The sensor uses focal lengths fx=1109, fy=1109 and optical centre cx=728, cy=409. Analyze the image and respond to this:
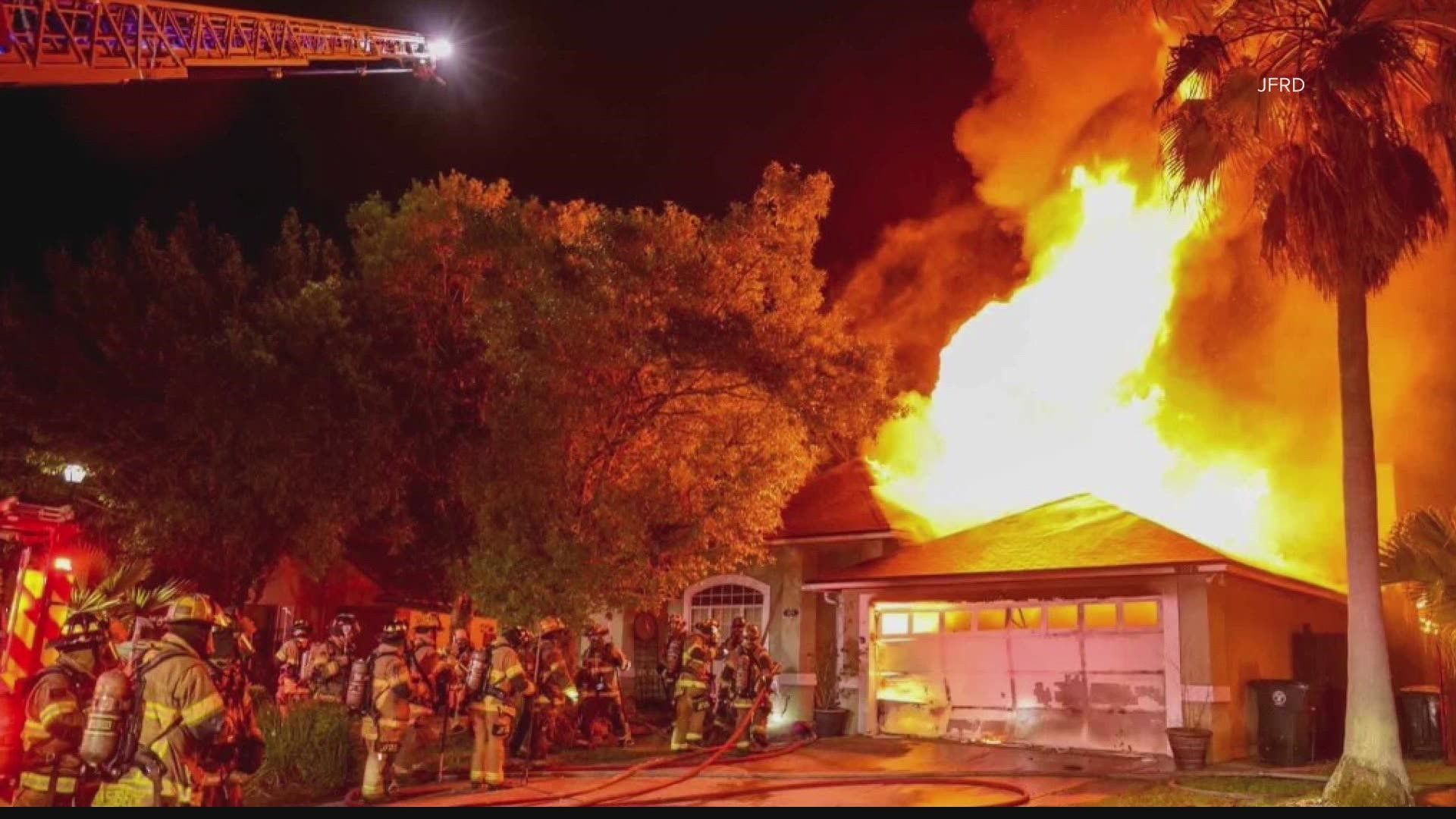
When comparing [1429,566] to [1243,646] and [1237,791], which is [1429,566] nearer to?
[1237,791]

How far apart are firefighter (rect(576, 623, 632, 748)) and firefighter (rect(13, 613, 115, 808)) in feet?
28.6

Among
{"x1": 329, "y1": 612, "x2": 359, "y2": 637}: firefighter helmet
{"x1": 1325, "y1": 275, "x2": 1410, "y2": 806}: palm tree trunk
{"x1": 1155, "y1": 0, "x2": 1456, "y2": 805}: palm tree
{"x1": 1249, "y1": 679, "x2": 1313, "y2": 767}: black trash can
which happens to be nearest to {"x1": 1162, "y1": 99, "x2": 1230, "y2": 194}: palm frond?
{"x1": 1155, "y1": 0, "x2": 1456, "y2": 805}: palm tree

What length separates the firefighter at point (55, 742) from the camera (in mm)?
9242

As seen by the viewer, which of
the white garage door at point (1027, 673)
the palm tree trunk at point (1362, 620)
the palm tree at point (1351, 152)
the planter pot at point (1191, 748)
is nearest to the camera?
the palm tree trunk at point (1362, 620)

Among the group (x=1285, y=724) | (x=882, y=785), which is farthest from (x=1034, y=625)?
(x=882, y=785)

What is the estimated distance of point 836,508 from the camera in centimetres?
2112

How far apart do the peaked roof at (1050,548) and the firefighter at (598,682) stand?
145 inches

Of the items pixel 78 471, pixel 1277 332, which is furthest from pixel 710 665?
pixel 1277 332

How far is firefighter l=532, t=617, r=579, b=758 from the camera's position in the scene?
1536cm

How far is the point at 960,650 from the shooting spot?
17.9 m

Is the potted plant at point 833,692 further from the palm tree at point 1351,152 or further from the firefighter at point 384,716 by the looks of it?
the palm tree at point 1351,152

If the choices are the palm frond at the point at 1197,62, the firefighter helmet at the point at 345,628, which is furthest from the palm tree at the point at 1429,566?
the firefighter helmet at the point at 345,628

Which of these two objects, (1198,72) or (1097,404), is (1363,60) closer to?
(1198,72)

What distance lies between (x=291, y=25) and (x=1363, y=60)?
22.2 m
